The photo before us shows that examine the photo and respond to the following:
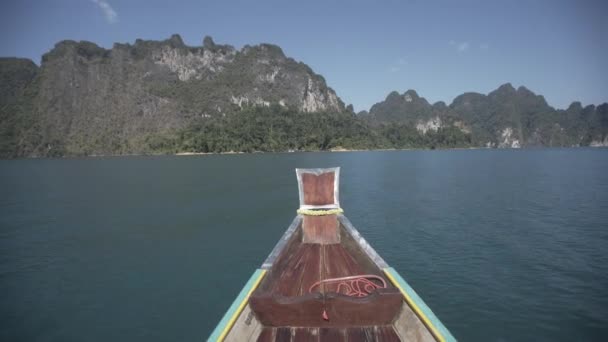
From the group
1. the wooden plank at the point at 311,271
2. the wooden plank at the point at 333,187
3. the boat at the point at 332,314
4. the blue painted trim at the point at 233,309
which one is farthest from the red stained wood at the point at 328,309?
the wooden plank at the point at 333,187

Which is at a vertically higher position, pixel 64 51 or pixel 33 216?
pixel 64 51

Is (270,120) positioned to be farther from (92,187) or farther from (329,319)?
(329,319)

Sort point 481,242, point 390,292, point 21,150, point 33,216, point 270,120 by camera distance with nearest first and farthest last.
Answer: point 390,292
point 481,242
point 33,216
point 21,150
point 270,120

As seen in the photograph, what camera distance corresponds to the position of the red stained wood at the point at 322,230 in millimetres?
8906

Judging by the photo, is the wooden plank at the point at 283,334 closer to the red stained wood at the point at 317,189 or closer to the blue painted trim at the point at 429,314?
the blue painted trim at the point at 429,314

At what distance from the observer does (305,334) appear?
4453mm

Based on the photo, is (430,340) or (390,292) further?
(390,292)

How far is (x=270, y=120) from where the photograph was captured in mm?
157625

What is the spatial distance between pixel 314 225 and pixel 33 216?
83.9 ft

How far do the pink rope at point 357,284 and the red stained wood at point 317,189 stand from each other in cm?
294

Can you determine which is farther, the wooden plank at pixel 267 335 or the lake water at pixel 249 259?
the lake water at pixel 249 259

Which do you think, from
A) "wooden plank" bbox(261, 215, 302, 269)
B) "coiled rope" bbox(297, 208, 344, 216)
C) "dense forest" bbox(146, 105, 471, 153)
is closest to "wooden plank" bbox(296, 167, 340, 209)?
"coiled rope" bbox(297, 208, 344, 216)

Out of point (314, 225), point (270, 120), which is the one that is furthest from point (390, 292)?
point (270, 120)

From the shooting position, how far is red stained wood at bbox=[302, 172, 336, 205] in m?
8.71
